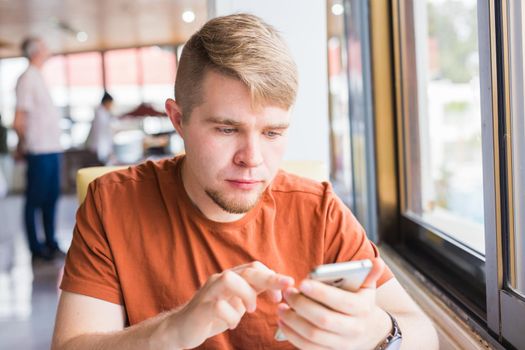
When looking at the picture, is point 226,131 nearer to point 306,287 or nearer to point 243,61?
point 243,61

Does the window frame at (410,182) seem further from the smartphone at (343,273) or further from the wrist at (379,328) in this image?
the smartphone at (343,273)

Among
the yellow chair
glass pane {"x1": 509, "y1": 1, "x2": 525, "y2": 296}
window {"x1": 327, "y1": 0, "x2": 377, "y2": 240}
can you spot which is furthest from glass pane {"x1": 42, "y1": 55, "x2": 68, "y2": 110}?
glass pane {"x1": 509, "y1": 1, "x2": 525, "y2": 296}

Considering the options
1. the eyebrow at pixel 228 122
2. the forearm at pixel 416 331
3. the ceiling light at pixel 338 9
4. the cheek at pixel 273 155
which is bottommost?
the forearm at pixel 416 331

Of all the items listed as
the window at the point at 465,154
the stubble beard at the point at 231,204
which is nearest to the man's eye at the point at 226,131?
the stubble beard at the point at 231,204

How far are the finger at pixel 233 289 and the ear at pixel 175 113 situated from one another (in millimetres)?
485

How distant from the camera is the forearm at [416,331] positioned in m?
1.08

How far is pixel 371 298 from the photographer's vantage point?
0.84 m

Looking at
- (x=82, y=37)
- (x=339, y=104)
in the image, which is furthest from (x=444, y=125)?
(x=82, y=37)

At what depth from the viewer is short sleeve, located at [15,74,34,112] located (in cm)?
429

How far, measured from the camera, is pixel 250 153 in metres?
1.09

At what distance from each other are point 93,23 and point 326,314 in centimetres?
937

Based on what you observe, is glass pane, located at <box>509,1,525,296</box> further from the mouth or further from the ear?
the ear

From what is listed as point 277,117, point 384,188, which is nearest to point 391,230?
point 384,188

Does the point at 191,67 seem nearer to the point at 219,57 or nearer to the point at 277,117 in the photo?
the point at 219,57
